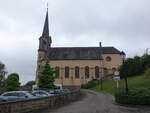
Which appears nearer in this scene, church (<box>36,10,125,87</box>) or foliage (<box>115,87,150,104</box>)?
foliage (<box>115,87,150,104</box>)

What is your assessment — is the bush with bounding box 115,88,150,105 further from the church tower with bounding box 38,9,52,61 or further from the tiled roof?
the church tower with bounding box 38,9,52,61

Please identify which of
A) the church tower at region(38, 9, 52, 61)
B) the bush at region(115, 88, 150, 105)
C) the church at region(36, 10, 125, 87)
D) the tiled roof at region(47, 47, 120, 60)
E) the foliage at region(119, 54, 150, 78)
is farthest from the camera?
the church tower at region(38, 9, 52, 61)

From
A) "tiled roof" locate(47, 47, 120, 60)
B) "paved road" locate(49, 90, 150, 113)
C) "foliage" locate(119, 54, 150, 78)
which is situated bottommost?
"paved road" locate(49, 90, 150, 113)

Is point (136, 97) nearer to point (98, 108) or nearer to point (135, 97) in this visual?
point (135, 97)

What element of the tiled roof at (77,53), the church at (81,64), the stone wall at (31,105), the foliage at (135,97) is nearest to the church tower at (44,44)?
the church at (81,64)

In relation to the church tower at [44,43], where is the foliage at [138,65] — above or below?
below

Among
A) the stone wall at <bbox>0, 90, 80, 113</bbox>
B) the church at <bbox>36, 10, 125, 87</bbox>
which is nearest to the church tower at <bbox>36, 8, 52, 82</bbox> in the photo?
the church at <bbox>36, 10, 125, 87</bbox>

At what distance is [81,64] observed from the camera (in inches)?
2817

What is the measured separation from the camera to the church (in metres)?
71.0

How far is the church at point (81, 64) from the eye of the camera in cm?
7100

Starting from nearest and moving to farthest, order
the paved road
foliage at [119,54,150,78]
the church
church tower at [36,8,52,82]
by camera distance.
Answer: the paved road → foliage at [119,54,150,78] → the church → church tower at [36,8,52,82]

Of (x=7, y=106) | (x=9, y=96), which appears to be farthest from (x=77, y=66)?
(x=7, y=106)

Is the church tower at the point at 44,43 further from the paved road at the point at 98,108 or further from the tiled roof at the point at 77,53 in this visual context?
the paved road at the point at 98,108

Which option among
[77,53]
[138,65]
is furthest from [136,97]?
[77,53]
